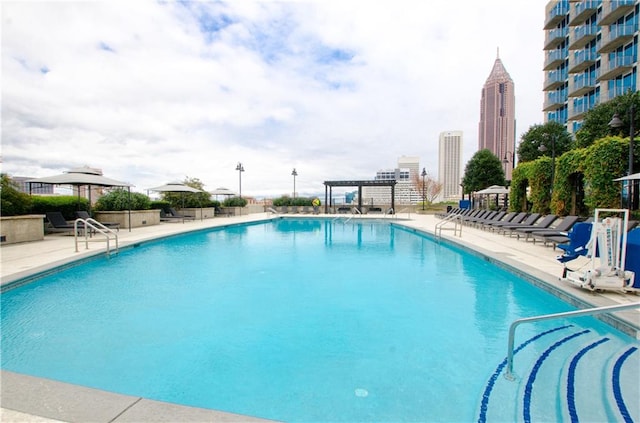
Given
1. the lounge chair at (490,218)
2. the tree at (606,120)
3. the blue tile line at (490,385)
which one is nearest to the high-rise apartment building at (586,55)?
the tree at (606,120)

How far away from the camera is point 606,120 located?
18.3 meters

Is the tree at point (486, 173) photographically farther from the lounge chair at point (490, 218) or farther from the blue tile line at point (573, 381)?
the blue tile line at point (573, 381)

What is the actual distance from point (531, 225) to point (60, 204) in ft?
56.7

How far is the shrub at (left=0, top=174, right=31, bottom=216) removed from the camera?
9.57 metres

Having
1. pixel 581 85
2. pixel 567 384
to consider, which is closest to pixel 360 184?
pixel 567 384

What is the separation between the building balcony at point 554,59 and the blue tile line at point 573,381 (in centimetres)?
4022

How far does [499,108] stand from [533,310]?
6841cm

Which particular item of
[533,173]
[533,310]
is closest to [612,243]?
[533,310]

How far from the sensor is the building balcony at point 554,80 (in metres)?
32.8

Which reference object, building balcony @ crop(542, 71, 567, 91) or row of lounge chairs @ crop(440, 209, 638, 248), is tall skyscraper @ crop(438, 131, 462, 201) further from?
row of lounge chairs @ crop(440, 209, 638, 248)

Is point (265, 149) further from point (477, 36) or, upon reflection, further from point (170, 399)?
point (170, 399)

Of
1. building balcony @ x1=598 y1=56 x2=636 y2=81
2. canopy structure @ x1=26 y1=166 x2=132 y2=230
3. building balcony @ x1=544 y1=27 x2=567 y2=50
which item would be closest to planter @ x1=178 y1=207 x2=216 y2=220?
canopy structure @ x1=26 y1=166 x2=132 y2=230

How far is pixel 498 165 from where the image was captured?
2906cm

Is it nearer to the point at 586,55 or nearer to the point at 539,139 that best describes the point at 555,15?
the point at 586,55
